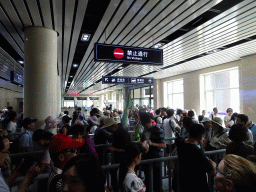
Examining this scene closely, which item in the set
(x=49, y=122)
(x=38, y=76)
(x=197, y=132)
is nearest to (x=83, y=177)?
(x=197, y=132)

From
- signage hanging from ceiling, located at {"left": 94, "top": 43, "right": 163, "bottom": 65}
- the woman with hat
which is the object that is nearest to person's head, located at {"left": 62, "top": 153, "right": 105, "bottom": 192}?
the woman with hat

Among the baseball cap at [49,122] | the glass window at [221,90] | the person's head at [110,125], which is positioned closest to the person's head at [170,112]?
the person's head at [110,125]

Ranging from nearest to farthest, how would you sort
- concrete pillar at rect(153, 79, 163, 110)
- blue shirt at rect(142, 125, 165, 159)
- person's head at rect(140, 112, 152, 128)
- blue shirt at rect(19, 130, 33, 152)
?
blue shirt at rect(142, 125, 165, 159)
person's head at rect(140, 112, 152, 128)
blue shirt at rect(19, 130, 33, 152)
concrete pillar at rect(153, 79, 163, 110)

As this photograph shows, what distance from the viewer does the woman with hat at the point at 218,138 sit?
11.1 feet

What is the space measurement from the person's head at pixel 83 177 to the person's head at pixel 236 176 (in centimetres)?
75

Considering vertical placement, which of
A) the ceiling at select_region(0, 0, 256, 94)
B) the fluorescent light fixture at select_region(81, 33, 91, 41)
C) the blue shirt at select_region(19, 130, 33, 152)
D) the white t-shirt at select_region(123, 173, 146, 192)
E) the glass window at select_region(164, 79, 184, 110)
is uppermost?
the fluorescent light fixture at select_region(81, 33, 91, 41)

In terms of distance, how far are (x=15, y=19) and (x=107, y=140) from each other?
3.87m

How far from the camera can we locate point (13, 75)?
9.34 meters

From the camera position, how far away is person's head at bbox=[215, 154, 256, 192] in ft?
3.40

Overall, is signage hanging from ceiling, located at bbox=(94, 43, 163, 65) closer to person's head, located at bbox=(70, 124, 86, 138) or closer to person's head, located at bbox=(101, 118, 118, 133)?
person's head, located at bbox=(101, 118, 118, 133)

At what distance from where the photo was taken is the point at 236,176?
1.07 metres

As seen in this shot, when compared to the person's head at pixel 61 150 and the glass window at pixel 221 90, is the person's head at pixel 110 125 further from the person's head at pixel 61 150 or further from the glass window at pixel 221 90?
the glass window at pixel 221 90

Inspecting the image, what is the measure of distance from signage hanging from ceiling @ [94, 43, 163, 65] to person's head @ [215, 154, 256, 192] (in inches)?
154

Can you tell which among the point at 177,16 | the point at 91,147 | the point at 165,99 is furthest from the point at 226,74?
the point at 91,147
